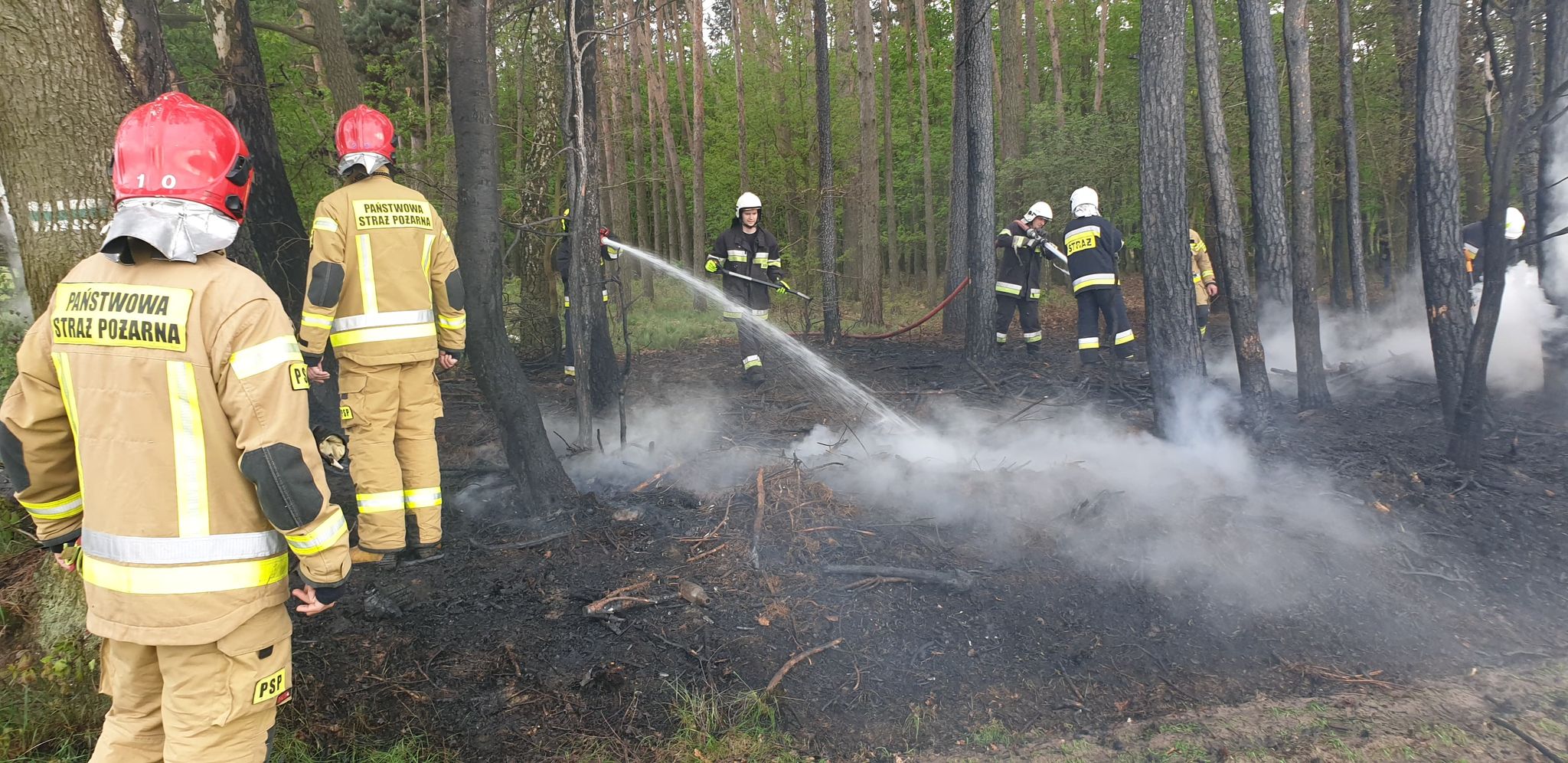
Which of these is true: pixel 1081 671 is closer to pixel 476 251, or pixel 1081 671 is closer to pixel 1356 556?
pixel 1356 556

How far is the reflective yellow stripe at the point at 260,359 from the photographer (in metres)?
2.08

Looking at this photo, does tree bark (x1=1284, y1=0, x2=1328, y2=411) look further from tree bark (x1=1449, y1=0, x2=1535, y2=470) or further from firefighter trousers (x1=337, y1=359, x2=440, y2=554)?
firefighter trousers (x1=337, y1=359, x2=440, y2=554)

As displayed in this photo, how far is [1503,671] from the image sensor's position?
143 inches

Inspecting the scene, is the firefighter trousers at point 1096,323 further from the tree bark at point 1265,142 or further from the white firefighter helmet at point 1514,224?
the white firefighter helmet at point 1514,224

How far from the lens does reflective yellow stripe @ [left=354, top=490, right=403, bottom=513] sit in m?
4.11

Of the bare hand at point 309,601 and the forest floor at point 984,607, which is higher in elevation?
the bare hand at point 309,601

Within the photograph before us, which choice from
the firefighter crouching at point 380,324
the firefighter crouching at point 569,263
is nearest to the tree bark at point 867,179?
the firefighter crouching at point 569,263

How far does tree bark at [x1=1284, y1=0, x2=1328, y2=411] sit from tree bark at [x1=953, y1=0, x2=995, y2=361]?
291 centimetres

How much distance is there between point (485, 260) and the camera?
15.8 feet

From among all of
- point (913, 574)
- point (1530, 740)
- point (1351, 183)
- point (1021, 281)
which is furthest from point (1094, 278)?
point (1351, 183)

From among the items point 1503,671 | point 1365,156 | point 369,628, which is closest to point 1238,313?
point 1503,671

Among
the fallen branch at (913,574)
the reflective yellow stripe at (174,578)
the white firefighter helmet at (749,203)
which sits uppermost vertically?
the white firefighter helmet at (749,203)

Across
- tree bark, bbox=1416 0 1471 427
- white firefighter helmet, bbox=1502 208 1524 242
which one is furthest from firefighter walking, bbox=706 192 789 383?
white firefighter helmet, bbox=1502 208 1524 242

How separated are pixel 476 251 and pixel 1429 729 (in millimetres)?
5087
